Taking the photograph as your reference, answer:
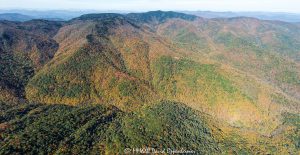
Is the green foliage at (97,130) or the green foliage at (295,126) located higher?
the green foliage at (97,130)

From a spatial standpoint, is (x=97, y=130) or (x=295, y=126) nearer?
(x=97, y=130)

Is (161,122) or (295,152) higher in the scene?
(161,122)

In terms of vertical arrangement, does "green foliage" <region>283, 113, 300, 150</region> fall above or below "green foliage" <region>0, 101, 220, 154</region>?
below

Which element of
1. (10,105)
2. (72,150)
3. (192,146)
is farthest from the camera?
(10,105)

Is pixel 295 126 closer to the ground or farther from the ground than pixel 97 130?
closer to the ground

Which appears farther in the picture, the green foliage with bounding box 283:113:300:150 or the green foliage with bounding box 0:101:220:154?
the green foliage with bounding box 283:113:300:150

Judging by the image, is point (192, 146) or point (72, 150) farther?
point (192, 146)

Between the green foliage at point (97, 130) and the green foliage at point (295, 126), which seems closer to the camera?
the green foliage at point (97, 130)

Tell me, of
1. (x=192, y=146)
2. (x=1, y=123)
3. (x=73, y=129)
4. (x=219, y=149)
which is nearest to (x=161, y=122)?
(x=192, y=146)

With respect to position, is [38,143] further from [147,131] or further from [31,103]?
[31,103]

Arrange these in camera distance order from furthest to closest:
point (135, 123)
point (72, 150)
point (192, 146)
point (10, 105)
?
point (10, 105) → point (135, 123) → point (192, 146) → point (72, 150)
